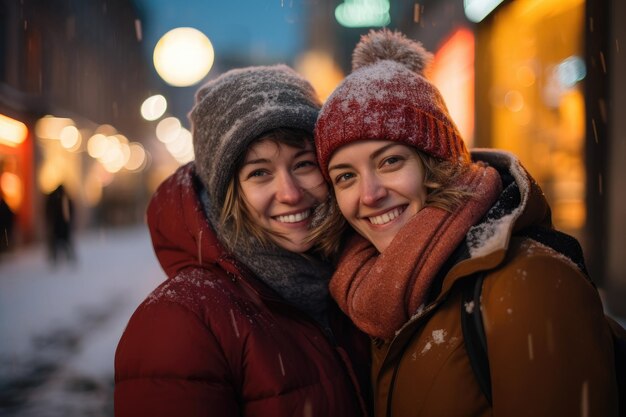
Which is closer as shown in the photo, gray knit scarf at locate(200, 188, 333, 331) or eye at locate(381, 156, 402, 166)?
eye at locate(381, 156, 402, 166)

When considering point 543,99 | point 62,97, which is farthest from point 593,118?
point 62,97

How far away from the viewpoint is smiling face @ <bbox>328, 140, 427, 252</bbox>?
6.66ft

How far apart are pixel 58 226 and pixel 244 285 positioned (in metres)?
13.2

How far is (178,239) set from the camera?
7.17 ft

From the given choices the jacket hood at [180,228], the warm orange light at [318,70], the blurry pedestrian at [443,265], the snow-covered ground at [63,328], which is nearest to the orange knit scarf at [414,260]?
the blurry pedestrian at [443,265]

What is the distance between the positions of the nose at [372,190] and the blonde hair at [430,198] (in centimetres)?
19

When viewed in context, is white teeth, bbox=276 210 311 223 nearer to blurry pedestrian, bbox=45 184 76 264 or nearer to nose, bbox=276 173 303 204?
nose, bbox=276 173 303 204

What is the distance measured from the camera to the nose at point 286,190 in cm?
226

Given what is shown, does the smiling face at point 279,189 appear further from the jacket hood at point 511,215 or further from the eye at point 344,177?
the jacket hood at point 511,215

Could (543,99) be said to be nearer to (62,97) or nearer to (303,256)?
(303,256)

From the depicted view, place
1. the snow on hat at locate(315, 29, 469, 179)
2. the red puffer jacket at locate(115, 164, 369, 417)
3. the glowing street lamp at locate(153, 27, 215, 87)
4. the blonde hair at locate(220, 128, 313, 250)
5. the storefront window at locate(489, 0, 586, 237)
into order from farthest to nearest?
the storefront window at locate(489, 0, 586, 237)
the glowing street lamp at locate(153, 27, 215, 87)
the blonde hair at locate(220, 128, 313, 250)
the snow on hat at locate(315, 29, 469, 179)
the red puffer jacket at locate(115, 164, 369, 417)

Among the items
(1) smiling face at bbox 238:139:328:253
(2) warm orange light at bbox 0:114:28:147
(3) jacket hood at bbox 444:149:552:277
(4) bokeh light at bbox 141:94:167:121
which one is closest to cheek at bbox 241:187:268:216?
(1) smiling face at bbox 238:139:328:253

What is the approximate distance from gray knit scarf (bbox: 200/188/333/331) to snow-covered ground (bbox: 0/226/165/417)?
9.84 ft

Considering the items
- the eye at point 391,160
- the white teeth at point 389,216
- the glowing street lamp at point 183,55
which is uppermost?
the glowing street lamp at point 183,55
